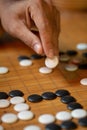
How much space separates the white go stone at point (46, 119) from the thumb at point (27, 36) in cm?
26

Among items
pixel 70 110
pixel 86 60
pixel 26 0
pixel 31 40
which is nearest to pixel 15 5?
pixel 26 0

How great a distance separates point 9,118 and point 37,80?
0.27 meters

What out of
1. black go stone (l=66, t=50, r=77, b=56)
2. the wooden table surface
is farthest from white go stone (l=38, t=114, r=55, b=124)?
black go stone (l=66, t=50, r=77, b=56)

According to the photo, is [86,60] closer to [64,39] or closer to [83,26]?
[64,39]

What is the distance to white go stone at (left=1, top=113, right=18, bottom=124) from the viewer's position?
89 cm

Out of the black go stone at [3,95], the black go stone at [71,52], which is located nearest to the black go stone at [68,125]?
the black go stone at [3,95]

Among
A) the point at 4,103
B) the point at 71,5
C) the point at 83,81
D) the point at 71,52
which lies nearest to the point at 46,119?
the point at 4,103

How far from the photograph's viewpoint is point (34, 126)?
86 cm

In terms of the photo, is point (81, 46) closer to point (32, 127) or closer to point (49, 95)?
point (49, 95)

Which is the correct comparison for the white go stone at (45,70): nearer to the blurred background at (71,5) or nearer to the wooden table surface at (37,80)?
the wooden table surface at (37,80)

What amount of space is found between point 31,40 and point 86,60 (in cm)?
27

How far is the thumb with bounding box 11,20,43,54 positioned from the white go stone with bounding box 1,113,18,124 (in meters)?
0.27

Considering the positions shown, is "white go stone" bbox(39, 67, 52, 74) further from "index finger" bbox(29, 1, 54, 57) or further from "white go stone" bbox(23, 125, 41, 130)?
"white go stone" bbox(23, 125, 41, 130)

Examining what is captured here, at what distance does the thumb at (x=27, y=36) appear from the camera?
1.11 m
